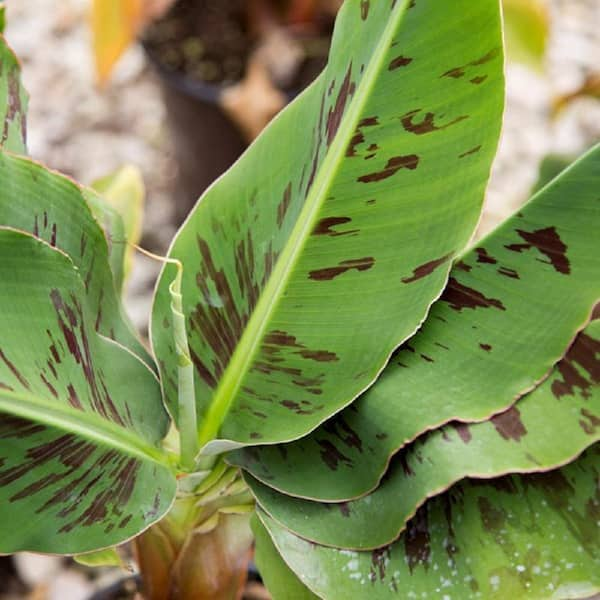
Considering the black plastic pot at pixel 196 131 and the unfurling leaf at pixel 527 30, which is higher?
the unfurling leaf at pixel 527 30

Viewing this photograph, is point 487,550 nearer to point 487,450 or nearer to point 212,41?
point 487,450

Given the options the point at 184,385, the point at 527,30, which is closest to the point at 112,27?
the point at 527,30

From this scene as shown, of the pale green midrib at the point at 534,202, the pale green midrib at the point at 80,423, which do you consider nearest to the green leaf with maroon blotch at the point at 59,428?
the pale green midrib at the point at 80,423

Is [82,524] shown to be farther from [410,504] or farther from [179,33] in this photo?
[179,33]

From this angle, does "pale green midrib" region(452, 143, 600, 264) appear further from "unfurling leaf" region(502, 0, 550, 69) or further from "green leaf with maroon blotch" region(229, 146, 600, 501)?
"unfurling leaf" region(502, 0, 550, 69)

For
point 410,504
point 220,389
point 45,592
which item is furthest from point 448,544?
point 45,592

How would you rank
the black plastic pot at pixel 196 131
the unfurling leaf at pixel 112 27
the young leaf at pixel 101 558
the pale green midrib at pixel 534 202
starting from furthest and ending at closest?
the black plastic pot at pixel 196 131 < the unfurling leaf at pixel 112 27 < the young leaf at pixel 101 558 < the pale green midrib at pixel 534 202

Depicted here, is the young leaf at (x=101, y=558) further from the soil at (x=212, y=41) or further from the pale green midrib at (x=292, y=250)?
the soil at (x=212, y=41)
